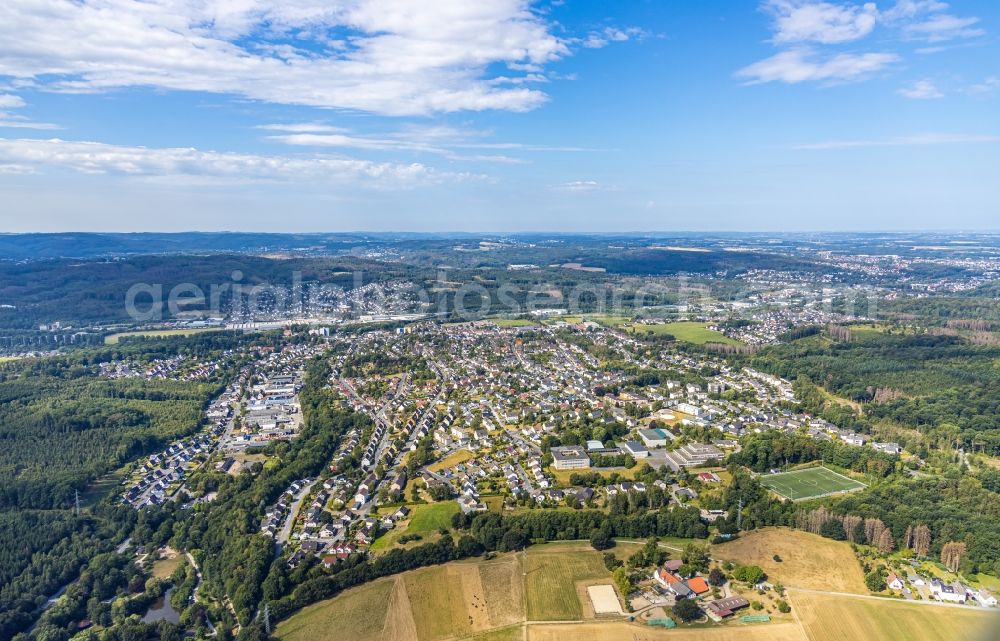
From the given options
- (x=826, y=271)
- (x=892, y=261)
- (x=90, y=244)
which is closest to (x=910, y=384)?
(x=826, y=271)

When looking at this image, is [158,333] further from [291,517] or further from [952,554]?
[952,554]

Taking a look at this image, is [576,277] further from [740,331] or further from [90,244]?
[90,244]

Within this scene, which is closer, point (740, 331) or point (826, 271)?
point (740, 331)

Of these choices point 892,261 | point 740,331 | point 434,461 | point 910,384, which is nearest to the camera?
point 434,461

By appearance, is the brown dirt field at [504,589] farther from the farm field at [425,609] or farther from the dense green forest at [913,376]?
the dense green forest at [913,376]

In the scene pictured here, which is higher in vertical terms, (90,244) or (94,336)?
(90,244)

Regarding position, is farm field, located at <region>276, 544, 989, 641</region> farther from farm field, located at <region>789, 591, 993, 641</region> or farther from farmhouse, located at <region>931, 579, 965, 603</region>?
farmhouse, located at <region>931, 579, 965, 603</region>

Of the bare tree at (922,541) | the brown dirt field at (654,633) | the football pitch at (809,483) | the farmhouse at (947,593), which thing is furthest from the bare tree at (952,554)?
the brown dirt field at (654,633)

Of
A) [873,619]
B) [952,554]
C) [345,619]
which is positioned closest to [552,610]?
[345,619]
